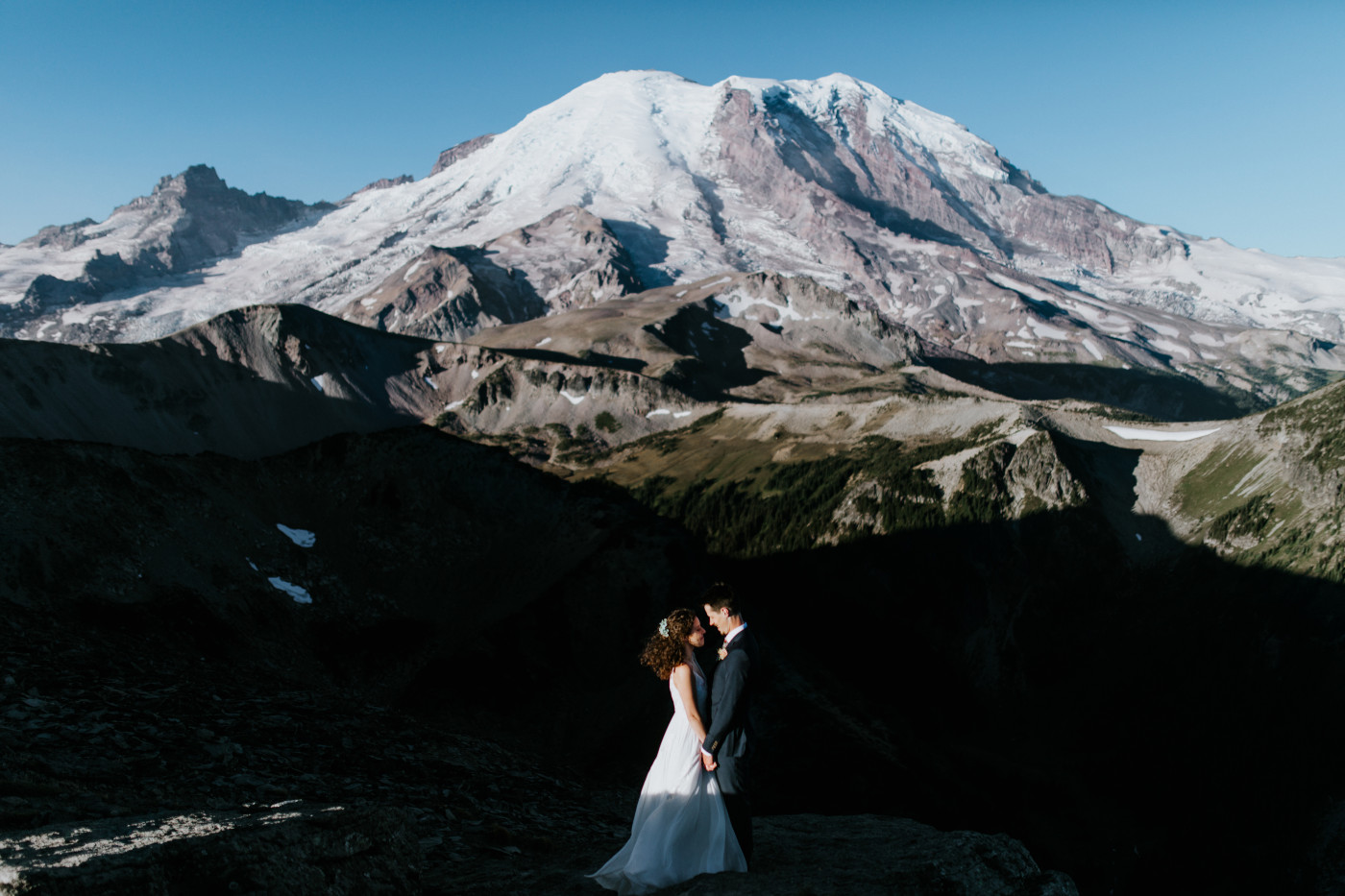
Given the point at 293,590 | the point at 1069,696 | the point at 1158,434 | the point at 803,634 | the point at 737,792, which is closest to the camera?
the point at 737,792

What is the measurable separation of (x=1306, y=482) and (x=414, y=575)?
87.7 meters

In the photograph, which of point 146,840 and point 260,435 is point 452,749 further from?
point 260,435

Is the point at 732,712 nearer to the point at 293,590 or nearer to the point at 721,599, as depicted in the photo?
the point at 721,599

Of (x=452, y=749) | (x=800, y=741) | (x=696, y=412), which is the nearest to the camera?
(x=452, y=749)

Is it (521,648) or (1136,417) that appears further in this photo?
(1136,417)

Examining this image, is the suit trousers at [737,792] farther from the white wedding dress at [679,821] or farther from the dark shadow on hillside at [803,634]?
the dark shadow on hillside at [803,634]

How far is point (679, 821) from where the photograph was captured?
1145 centimetres

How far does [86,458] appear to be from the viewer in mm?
51594

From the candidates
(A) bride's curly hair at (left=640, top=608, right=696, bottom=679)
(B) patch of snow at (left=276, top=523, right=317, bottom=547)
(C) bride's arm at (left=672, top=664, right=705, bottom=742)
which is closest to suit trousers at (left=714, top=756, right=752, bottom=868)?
(C) bride's arm at (left=672, top=664, right=705, bottom=742)

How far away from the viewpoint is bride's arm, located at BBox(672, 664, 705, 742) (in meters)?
11.2

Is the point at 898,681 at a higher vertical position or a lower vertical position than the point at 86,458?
lower

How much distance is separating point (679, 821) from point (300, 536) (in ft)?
206

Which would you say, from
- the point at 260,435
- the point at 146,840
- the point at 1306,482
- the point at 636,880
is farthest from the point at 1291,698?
the point at 260,435

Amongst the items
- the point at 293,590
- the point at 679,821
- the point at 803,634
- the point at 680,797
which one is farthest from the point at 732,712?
the point at 803,634
